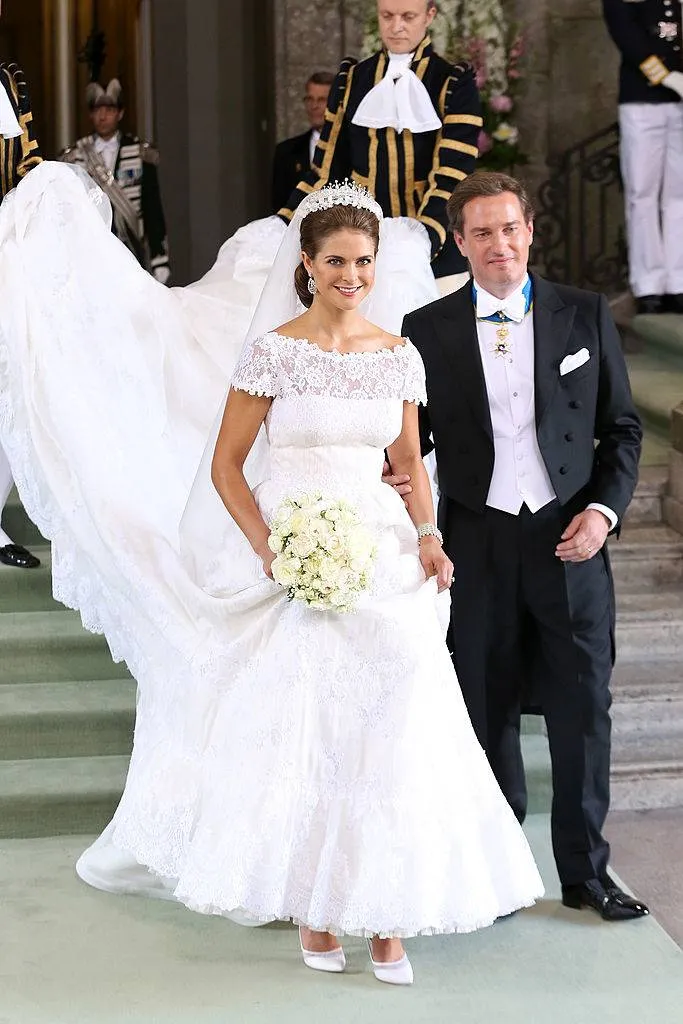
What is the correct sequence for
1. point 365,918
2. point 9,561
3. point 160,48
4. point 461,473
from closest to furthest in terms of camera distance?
point 365,918 → point 461,473 → point 9,561 → point 160,48

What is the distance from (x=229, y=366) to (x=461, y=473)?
1903 millimetres

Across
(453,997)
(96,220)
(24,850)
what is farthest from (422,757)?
(96,220)

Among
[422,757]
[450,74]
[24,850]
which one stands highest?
[450,74]

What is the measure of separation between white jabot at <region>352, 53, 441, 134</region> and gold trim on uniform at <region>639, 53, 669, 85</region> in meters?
2.85

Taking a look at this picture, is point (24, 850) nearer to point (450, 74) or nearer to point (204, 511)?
point (204, 511)

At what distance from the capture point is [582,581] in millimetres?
4207

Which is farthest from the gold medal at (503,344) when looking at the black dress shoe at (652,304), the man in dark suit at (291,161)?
the black dress shoe at (652,304)

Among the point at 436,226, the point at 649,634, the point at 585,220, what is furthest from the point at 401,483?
the point at 585,220

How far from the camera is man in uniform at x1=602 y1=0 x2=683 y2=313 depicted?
8.45 m

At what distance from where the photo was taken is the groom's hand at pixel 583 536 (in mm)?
4086

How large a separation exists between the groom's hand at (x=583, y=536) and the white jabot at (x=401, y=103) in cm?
232

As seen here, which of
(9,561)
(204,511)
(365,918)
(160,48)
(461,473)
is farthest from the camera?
(160,48)

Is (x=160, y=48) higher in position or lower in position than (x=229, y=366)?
higher

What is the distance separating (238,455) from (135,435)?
158cm
